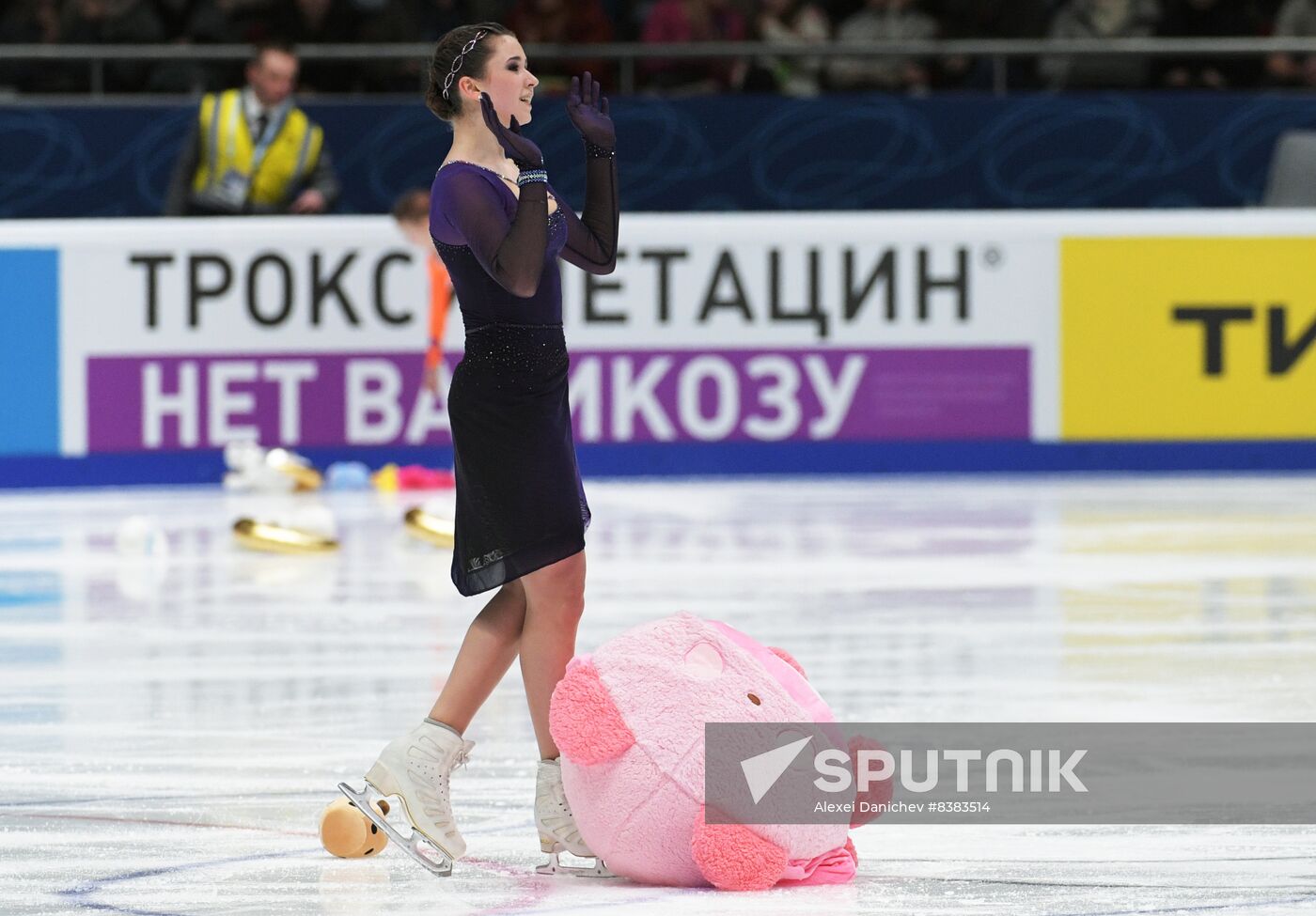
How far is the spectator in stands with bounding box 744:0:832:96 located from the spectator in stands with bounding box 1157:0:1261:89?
187cm

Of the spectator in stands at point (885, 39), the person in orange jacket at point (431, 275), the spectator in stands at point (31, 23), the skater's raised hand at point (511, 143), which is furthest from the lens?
the spectator in stands at point (31, 23)

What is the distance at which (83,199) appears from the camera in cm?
1137

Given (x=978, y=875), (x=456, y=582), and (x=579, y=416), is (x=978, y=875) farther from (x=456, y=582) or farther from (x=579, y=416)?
(x=579, y=416)

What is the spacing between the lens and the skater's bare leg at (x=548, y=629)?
368 cm

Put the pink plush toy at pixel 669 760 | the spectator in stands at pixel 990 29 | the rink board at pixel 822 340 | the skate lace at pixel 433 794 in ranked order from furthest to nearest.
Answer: the spectator in stands at pixel 990 29
the rink board at pixel 822 340
the skate lace at pixel 433 794
the pink plush toy at pixel 669 760

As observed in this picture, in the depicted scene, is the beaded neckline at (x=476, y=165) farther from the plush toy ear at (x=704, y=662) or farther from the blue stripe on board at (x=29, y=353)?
the blue stripe on board at (x=29, y=353)

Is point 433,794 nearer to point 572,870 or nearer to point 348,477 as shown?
point 572,870

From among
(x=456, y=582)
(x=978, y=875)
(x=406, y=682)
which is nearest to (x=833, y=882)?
(x=978, y=875)

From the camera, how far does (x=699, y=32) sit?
12289mm

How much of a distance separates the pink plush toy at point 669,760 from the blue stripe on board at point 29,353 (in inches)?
293

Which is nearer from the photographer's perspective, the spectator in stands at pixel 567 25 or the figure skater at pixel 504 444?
the figure skater at pixel 504 444

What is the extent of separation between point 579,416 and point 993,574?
386 cm

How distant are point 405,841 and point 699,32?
9.20m

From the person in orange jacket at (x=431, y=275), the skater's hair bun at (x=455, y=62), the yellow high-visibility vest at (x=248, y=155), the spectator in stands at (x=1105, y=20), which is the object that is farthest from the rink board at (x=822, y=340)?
the skater's hair bun at (x=455, y=62)
